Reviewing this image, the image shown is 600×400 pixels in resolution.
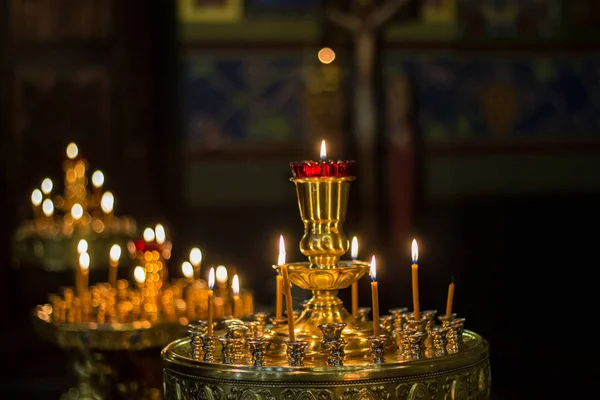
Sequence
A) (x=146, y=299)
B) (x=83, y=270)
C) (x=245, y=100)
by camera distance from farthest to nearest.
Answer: (x=245, y=100), (x=83, y=270), (x=146, y=299)

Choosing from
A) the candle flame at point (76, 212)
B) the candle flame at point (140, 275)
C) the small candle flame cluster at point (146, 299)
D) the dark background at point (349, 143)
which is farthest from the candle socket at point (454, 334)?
the dark background at point (349, 143)

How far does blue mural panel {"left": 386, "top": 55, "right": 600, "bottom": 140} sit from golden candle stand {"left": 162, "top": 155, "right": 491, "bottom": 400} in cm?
677

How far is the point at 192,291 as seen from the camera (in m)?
4.11

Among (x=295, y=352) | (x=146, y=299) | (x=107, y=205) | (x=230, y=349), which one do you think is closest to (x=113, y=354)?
(x=146, y=299)

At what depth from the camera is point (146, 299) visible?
400 centimetres

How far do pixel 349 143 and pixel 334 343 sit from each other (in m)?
6.63

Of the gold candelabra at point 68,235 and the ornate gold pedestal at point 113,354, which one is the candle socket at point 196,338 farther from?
the gold candelabra at point 68,235

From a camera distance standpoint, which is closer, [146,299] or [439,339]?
[439,339]

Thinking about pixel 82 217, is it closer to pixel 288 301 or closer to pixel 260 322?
pixel 260 322

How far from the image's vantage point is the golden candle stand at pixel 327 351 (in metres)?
2.32

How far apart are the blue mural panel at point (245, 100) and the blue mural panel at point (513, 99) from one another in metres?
0.86

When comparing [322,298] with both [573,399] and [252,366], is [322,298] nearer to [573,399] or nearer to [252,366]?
[252,366]

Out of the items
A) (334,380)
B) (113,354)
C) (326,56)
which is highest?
(326,56)

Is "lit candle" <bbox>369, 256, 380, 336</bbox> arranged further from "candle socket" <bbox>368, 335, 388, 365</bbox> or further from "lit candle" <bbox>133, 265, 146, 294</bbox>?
"lit candle" <bbox>133, 265, 146, 294</bbox>
